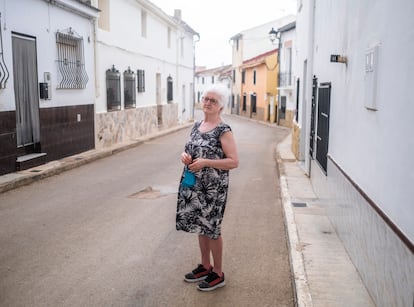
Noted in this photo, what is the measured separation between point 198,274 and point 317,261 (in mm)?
1242

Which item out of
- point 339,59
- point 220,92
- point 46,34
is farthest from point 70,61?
point 220,92

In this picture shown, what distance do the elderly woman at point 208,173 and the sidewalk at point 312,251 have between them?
903mm

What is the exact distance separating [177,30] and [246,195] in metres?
19.3

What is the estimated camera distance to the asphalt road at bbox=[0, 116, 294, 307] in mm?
4117

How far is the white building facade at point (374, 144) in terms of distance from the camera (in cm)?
307

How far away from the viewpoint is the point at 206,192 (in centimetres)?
405

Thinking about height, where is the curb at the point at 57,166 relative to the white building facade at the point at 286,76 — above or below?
below

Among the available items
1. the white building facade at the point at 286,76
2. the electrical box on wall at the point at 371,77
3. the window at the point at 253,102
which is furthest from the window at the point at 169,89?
the electrical box on wall at the point at 371,77

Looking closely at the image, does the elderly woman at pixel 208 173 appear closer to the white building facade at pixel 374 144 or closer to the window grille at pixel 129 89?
the white building facade at pixel 374 144

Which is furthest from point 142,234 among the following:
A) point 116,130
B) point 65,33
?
point 116,130

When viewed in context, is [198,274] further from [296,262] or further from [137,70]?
[137,70]

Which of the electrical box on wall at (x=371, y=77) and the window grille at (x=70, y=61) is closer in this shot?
the electrical box on wall at (x=371, y=77)

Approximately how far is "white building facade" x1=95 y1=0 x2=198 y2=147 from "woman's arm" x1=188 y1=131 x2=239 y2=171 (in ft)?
35.4

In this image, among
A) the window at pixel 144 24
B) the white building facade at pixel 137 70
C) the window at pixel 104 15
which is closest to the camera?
the white building facade at pixel 137 70
